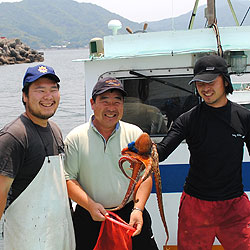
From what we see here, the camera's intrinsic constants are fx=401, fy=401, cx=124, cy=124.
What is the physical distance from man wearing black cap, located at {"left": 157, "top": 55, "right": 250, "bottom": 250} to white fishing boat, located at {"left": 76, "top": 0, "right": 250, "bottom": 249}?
0.86 meters

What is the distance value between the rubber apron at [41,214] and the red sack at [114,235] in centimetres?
27

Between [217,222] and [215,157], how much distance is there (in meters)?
0.46

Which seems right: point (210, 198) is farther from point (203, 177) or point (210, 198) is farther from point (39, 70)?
point (39, 70)

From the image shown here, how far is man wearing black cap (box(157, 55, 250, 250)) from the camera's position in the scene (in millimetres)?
2734

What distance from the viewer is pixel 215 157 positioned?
108 inches

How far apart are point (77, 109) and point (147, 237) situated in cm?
1361

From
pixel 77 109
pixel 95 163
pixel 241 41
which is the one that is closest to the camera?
pixel 95 163

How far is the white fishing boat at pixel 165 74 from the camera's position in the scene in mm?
3684

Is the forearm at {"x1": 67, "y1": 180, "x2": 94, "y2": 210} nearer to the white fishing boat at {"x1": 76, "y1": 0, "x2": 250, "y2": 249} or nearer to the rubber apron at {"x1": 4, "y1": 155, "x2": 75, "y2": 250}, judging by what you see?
the rubber apron at {"x1": 4, "y1": 155, "x2": 75, "y2": 250}

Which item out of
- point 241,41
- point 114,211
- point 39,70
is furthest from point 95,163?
point 241,41

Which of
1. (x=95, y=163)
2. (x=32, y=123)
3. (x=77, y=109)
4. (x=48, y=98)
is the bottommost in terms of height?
(x=77, y=109)

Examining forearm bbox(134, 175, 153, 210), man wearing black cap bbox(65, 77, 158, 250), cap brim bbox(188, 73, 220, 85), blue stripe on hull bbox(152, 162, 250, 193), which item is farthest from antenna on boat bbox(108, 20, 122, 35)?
forearm bbox(134, 175, 153, 210)

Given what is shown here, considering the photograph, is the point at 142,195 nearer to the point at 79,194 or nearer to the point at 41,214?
the point at 79,194

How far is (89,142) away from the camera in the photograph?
2732 millimetres
